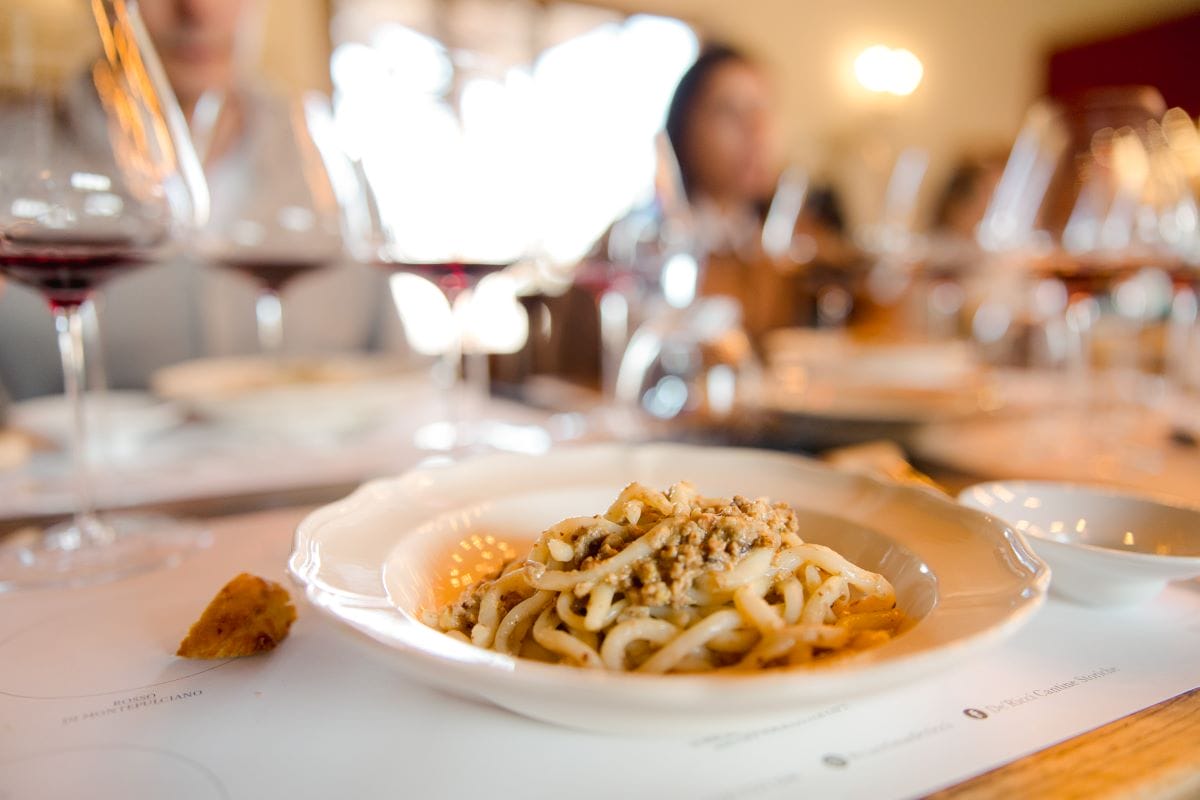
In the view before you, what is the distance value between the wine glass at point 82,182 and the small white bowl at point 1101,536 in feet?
2.65

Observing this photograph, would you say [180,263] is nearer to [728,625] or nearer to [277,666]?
[277,666]

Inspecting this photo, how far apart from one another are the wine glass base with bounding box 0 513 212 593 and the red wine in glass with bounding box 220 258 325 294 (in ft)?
1.73

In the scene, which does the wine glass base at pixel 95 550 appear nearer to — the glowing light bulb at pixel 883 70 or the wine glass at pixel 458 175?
the wine glass at pixel 458 175

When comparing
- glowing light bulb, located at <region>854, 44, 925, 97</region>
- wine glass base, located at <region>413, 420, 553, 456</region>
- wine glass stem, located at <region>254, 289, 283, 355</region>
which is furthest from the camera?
glowing light bulb, located at <region>854, 44, 925, 97</region>

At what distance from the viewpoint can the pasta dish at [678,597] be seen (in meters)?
0.51

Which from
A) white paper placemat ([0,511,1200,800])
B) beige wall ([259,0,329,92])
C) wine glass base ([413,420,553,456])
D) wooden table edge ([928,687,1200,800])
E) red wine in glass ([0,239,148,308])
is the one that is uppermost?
beige wall ([259,0,329,92])

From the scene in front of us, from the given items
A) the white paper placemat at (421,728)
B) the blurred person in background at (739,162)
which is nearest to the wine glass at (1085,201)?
the white paper placemat at (421,728)

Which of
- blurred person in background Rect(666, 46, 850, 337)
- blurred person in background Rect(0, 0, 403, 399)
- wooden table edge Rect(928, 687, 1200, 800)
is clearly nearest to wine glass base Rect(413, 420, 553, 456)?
wooden table edge Rect(928, 687, 1200, 800)

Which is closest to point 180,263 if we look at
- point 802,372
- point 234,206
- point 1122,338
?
point 234,206

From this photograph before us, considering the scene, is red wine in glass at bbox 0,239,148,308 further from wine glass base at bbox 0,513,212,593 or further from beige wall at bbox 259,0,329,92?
beige wall at bbox 259,0,329,92

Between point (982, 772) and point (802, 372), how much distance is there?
4.41ft

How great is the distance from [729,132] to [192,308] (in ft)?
12.8

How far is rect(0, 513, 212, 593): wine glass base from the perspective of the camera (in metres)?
0.73

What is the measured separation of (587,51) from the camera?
17.2 ft
